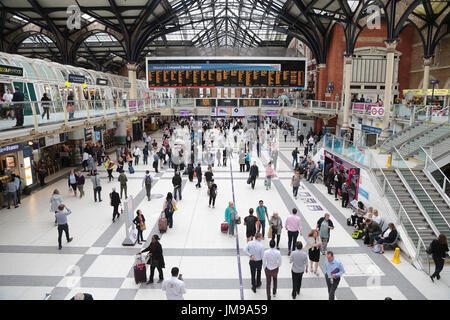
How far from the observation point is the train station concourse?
802cm

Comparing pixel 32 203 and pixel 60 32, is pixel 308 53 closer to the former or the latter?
pixel 60 32

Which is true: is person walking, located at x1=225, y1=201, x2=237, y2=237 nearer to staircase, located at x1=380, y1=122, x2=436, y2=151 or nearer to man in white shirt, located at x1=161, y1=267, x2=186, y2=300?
man in white shirt, located at x1=161, y1=267, x2=186, y2=300

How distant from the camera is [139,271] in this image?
7.86 m

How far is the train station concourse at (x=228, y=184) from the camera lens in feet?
26.3

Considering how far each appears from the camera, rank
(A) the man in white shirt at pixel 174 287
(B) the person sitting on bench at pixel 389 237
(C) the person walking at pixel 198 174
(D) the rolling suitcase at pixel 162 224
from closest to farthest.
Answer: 1. (A) the man in white shirt at pixel 174 287
2. (B) the person sitting on bench at pixel 389 237
3. (D) the rolling suitcase at pixel 162 224
4. (C) the person walking at pixel 198 174

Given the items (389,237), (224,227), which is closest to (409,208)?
(389,237)

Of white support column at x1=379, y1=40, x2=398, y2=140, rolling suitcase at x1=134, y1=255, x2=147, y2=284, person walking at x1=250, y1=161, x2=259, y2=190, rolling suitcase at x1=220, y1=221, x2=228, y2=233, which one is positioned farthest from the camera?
white support column at x1=379, y1=40, x2=398, y2=140

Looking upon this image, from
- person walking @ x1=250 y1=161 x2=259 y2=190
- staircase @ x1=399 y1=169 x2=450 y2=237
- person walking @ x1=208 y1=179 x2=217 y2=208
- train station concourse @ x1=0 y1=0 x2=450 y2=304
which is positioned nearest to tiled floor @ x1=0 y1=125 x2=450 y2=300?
train station concourse @ x1=0 y1=0 x2=450 y2=304

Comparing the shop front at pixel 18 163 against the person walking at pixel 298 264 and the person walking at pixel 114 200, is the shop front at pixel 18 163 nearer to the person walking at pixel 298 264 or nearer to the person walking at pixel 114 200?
the person walking at pixel 114 200

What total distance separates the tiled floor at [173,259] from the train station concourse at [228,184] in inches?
2.2

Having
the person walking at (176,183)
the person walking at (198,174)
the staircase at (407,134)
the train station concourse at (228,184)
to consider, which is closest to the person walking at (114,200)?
the train station concourse at (228,184)

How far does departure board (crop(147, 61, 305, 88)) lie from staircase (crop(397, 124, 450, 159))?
1314cm
